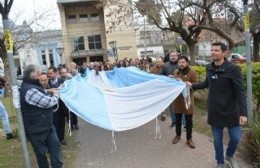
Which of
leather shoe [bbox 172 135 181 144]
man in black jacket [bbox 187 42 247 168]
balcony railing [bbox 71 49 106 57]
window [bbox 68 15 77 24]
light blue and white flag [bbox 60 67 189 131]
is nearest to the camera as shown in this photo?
man in black jacket [bbox 187 42 247 168]

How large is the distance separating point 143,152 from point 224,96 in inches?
93.8

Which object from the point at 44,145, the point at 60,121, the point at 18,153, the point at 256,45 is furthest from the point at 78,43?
the point at 44,145

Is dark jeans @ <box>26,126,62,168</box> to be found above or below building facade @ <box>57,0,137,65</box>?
below

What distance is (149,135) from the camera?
8.42 meters

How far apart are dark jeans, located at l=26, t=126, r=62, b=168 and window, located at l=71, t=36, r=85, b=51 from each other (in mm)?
47534

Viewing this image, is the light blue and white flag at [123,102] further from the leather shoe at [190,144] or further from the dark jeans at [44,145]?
the dark jeans at [44,145]

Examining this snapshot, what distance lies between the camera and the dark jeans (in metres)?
5.32

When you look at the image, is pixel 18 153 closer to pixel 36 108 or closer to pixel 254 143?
pixel 36 108

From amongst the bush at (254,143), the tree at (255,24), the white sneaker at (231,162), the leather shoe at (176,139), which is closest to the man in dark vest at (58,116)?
the leather shoe at (176,139)

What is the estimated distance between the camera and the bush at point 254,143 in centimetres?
560

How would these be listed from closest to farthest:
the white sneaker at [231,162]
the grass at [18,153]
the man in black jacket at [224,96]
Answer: the man in black jacket at [224,96], the white sneaker at [231,162], the grass at [18,153]

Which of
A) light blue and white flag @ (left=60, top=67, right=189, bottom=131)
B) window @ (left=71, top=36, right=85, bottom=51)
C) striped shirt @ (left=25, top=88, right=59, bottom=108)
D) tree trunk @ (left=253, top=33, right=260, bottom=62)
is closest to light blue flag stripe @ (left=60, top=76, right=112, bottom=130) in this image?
light blue and white flag @ (left=60, top=67, right=189, bottom=131)

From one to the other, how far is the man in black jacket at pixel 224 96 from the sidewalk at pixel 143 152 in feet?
2.67

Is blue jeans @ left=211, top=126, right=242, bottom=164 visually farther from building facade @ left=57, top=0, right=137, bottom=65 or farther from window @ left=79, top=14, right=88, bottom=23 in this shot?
window @ left=79, top=14, right=88, bottom=23
